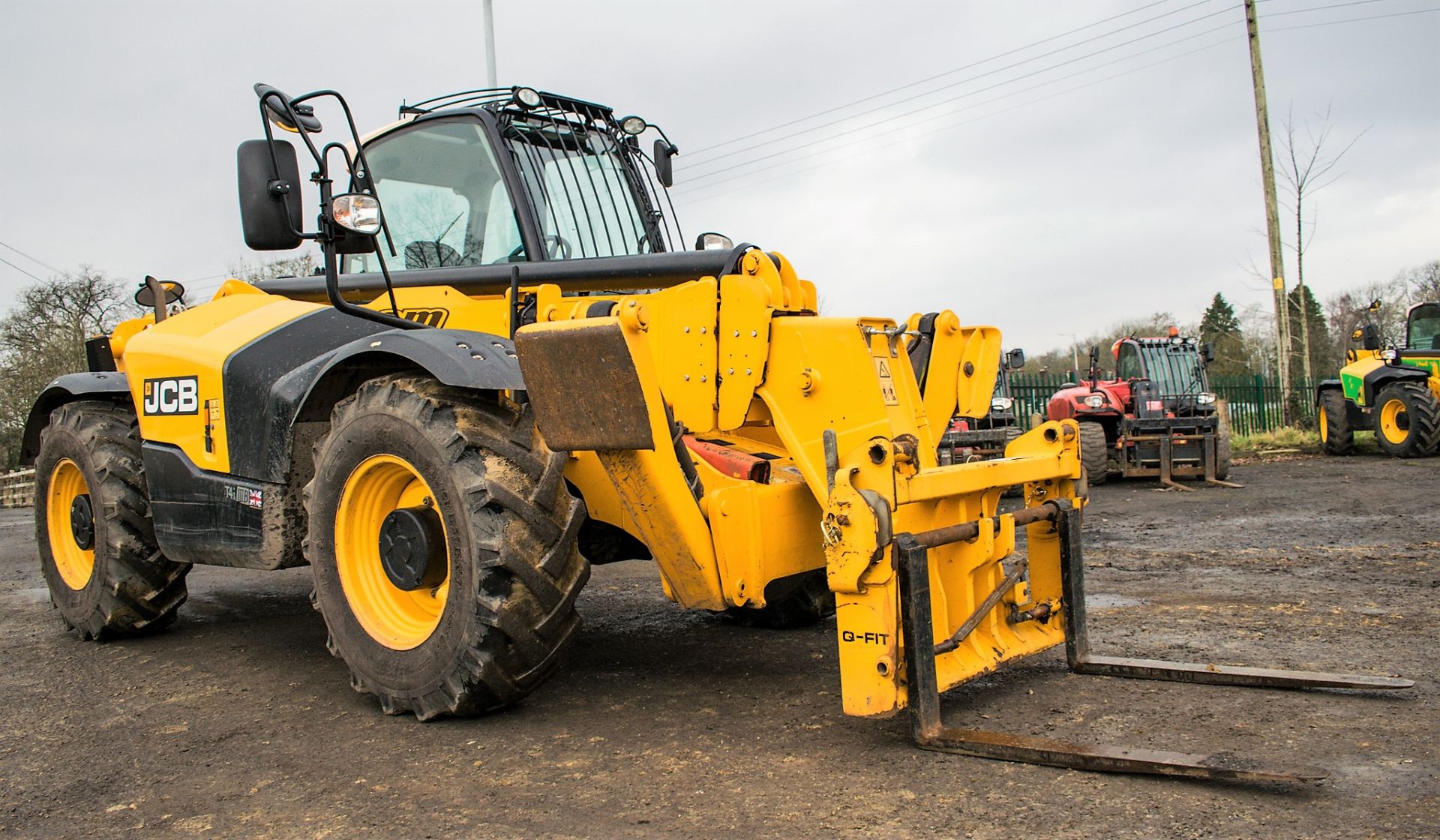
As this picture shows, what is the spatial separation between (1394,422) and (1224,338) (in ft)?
124

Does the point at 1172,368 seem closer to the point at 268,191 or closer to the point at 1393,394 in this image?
the point at 1393,394

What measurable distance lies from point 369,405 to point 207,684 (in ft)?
5.84

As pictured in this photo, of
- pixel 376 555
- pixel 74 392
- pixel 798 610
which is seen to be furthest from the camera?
pixel 74 392

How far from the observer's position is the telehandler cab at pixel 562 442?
12.5ft

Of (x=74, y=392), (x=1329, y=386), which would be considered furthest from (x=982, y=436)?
(x=74, y=392)

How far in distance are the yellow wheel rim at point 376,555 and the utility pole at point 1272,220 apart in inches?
858

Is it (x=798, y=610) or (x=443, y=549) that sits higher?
(x=443, y=549)

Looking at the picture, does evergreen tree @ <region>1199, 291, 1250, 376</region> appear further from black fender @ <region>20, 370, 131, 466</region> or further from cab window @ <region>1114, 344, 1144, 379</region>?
black fender @ <region>20, 370, 131, 466</region>

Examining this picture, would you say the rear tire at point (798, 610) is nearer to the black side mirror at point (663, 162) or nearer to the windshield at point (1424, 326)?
the black side mirror at point (663, 162)

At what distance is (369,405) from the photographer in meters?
4.43

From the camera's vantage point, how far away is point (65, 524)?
6730 mm

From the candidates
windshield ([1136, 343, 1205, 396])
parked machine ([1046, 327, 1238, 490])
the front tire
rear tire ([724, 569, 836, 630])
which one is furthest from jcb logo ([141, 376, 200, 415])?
windshield ([1136, 343, 1205, 396])

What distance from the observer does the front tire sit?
3.96m

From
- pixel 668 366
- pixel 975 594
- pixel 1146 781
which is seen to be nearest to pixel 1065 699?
pixel 975 594
